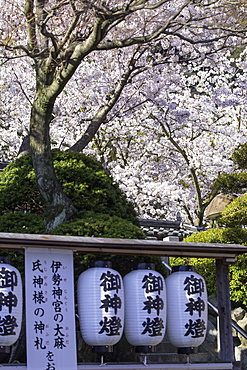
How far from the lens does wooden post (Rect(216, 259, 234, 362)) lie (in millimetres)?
6809

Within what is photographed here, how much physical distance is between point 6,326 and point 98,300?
3.61ft

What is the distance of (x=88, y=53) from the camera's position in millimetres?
8234

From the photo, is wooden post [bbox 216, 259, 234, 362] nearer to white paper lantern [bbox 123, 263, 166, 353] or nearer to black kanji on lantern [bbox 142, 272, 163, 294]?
white paper lantern [bbox 123, 263, 166, 353]

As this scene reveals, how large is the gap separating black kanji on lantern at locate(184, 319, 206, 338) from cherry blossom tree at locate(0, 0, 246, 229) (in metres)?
2.74

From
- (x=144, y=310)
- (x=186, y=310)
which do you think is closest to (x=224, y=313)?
(x=186, y=310)

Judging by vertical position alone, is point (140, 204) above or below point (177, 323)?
above

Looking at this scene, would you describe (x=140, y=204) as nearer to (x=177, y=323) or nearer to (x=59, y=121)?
(x=59, y=121)

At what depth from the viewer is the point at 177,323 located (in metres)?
6.48

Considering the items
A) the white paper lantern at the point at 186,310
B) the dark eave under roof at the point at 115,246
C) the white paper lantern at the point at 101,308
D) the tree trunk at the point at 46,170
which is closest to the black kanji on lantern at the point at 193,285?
the white paper lantern at the point at 186,310

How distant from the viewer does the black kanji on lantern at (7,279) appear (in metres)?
5.66

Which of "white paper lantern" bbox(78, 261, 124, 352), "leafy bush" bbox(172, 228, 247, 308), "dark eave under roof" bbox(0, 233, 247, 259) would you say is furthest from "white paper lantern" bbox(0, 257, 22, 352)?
"leafy bush" bbox(172, 228, 247, 308)

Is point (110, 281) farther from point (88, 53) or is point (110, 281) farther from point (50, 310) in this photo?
point (88, 53)

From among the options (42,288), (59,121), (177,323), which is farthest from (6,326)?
(59,121)

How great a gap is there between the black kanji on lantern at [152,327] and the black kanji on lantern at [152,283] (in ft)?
1.13
